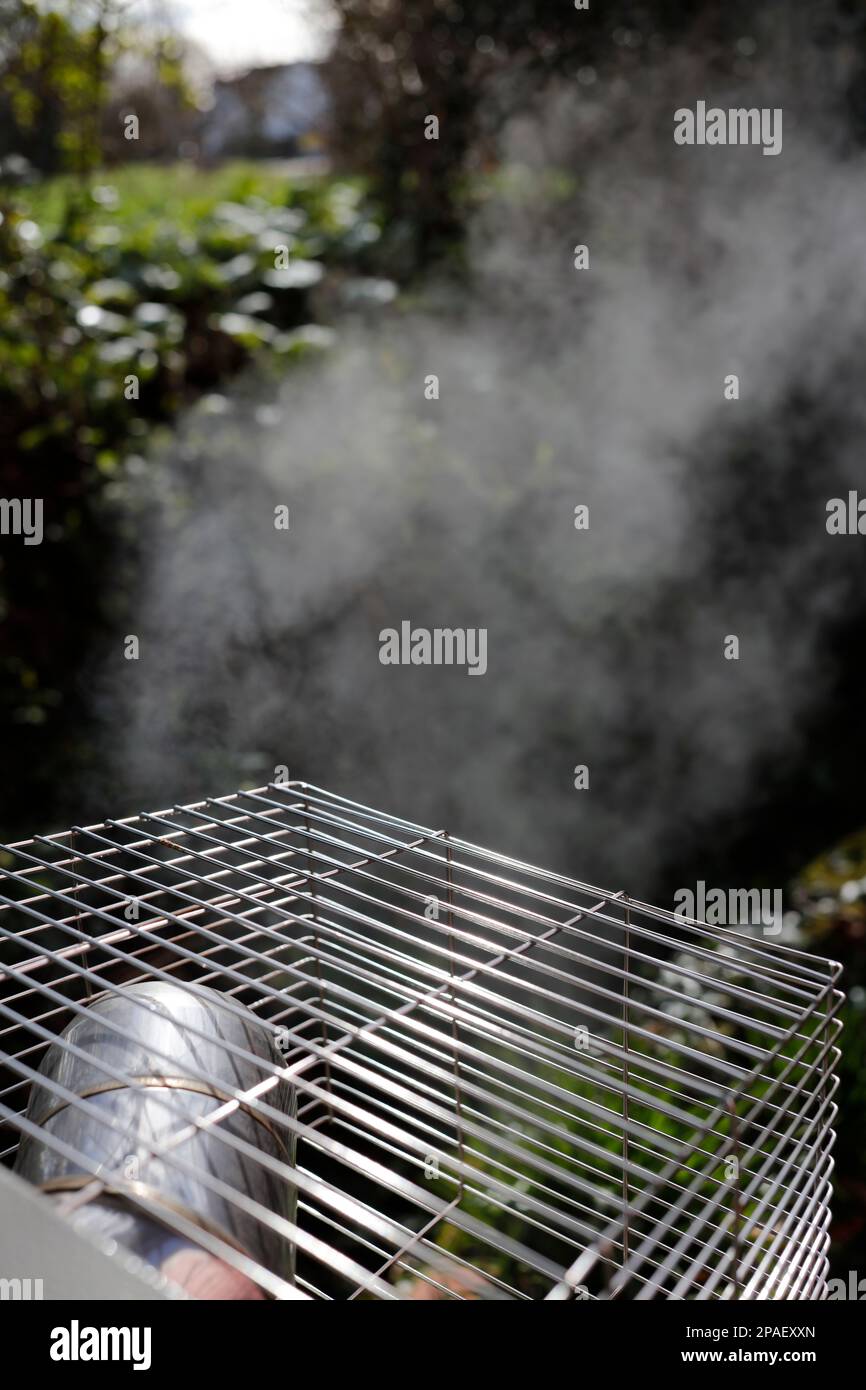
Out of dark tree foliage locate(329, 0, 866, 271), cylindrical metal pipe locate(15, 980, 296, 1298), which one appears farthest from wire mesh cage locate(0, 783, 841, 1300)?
dark tree foliage locate(329, 0, 866, 271)

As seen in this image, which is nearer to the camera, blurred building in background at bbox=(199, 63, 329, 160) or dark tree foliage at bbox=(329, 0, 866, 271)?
dark tree foliage at bbox=(329, 0, 866, 271)

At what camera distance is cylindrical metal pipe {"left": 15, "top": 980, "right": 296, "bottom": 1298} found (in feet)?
3.51

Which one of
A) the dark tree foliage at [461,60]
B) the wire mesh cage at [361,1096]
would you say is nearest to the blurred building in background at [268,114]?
the dark tree foliage at [461,60]

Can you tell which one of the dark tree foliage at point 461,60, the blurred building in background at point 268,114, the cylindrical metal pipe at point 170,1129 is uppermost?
the blurred building in background at point 268,114

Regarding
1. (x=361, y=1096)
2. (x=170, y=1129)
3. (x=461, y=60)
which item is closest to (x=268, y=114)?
(x=461, y=60)

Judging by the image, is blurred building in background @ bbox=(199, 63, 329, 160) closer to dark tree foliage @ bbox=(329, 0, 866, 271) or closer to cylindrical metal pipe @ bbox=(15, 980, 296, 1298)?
dark tree foliage @ bbox=(329, 0, 866, 271)

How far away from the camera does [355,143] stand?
20.3 ft

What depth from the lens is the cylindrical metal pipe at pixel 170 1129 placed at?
1071mm

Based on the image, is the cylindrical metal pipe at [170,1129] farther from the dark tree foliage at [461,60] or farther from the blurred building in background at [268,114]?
the blurred building in background at [268,114]

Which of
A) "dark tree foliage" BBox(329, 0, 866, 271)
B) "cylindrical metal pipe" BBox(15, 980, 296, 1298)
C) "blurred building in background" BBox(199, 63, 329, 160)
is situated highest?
"blurred building in background" BBox(199, 63, 329, 160)

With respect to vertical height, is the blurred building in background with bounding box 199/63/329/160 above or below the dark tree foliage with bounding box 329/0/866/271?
above
